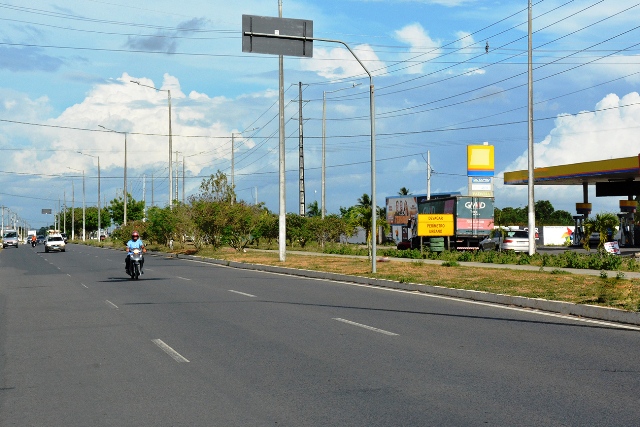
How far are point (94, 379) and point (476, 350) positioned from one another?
5188mm

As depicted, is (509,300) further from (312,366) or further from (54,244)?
(54,244)

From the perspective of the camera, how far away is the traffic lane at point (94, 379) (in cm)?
741

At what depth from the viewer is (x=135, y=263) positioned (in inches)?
1056

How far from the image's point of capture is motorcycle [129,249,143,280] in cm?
2678

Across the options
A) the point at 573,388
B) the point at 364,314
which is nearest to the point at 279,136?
the point at 364,314

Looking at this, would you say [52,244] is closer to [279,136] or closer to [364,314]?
[279,136]

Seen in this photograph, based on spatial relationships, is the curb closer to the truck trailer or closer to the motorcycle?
the motorcycle

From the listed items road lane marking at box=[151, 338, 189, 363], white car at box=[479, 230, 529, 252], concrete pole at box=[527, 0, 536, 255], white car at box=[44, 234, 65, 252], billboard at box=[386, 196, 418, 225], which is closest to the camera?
road lane marking at box=[151, 338, 189, 363]

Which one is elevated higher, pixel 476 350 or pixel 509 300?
pixel 509 300

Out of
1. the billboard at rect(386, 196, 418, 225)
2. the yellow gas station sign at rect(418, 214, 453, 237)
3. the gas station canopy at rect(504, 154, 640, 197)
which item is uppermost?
the gas station canopy at rect(504, 154, 640, 197)

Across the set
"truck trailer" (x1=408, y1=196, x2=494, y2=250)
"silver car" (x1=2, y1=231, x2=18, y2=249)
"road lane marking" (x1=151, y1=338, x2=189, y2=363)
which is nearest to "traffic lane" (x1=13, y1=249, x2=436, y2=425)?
"road lane marking" (x1=151, y1=338, x2=189, y2=363)

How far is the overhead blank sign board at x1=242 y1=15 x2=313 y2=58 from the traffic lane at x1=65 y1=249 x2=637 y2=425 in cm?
713

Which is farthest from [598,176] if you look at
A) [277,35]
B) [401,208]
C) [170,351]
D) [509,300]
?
[170,351]

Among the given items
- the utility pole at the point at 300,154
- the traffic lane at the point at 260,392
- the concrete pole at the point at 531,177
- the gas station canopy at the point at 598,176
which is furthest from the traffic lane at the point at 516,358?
the utility pole at the point at 300,154
